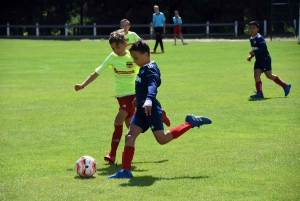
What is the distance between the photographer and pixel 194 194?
697cm

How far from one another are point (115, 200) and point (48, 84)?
1393 cm

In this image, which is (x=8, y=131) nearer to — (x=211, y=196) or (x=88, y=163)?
(x=88, y=163)

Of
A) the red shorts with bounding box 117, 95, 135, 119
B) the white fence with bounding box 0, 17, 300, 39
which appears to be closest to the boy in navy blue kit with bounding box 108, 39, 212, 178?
the red shorts with bounding box 117, 95, 135, 119

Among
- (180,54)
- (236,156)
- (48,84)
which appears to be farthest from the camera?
(180,54)

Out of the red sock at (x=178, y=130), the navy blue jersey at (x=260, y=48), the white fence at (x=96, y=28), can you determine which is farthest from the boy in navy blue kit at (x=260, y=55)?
the white fence at (x=96, y=28)

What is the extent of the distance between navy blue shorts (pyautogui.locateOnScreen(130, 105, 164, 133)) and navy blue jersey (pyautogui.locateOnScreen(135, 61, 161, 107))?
8 centimetres

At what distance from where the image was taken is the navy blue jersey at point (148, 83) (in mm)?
7750

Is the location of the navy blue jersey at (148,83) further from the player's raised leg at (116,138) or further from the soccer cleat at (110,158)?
the soccer cleat at (110,158)

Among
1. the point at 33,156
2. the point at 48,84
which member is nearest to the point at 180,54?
the point at 48,84

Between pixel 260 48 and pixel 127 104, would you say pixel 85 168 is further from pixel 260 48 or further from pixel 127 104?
pixel 260 48

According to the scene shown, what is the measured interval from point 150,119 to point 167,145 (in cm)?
230

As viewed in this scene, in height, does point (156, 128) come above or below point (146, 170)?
above

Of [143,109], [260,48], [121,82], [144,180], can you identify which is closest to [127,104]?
[121,82]

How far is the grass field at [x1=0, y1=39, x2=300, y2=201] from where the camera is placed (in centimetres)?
727
